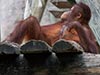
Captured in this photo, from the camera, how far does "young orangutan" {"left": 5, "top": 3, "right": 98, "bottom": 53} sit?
3730 mm

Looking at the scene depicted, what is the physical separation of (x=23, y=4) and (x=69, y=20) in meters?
2.44

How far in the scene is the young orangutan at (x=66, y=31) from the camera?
147 inches

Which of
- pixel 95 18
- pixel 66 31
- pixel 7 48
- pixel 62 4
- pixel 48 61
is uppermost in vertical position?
pixel 7 48

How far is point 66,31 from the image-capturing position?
410 cm

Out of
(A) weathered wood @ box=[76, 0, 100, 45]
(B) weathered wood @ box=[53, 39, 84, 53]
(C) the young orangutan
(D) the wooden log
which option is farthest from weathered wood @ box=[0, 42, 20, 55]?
(D) the wooden log

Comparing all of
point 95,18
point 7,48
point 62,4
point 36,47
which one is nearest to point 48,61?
point 36,47

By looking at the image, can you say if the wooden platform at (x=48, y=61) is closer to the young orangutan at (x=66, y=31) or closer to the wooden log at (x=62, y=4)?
the young orangutan at (x=66, y=31)

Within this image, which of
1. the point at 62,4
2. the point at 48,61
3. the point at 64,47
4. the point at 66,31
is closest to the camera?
the point at 64,47

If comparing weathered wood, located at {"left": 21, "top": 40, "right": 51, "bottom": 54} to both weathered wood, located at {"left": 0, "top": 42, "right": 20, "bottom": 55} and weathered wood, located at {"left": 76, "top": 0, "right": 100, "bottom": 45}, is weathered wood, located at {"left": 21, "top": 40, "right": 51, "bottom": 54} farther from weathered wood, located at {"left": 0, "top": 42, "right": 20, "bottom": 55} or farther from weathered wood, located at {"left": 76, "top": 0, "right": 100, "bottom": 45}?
weathered wood, located at {"left": 76, "top": 0, "right": 100, "bottom": 45}

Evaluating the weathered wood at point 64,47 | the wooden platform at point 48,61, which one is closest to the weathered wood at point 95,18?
the wooden platform at point 48,61

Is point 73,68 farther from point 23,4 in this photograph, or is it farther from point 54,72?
point 23,4

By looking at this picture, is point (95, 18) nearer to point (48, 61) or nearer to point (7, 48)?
point (48, 61)

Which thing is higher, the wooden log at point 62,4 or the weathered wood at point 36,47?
the weathered wood at point 36,47

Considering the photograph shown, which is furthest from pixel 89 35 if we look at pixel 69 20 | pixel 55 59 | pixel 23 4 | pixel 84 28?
pixel 23 4
